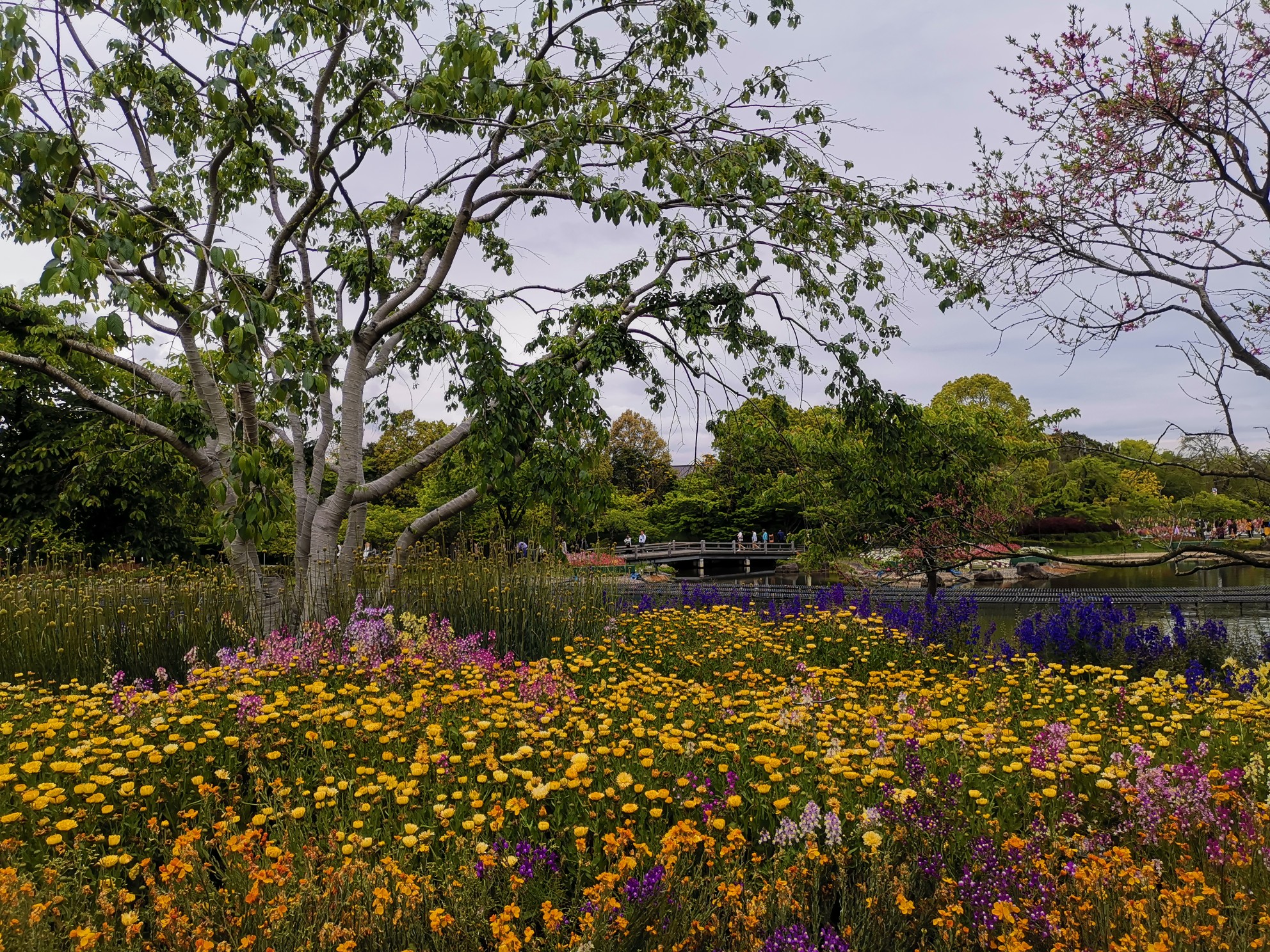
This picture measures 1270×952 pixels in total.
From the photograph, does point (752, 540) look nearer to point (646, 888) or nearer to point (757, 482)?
point (757, 482)

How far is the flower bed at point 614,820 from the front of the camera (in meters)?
2.07

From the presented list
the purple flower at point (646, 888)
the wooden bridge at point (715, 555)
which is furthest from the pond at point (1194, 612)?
the wooden bridge at point (715, 555)

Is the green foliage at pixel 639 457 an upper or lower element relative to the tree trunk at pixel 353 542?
upper

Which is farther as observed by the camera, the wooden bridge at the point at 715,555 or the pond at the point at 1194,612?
the wooden bridge at the point at 715,555

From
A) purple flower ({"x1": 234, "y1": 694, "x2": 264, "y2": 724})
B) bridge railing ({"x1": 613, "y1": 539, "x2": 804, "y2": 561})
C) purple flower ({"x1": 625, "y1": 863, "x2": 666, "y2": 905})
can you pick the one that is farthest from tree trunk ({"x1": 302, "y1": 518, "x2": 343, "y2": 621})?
bridge railing ({"x1": 613, "y1": 539, "x2": 804, "y2": 561})

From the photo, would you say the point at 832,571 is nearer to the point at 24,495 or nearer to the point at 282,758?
the point at 282,758

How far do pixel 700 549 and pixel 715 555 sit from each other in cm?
93

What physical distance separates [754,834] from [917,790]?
0.60 meters

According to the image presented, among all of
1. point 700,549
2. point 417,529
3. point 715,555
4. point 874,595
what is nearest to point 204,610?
point 417,529

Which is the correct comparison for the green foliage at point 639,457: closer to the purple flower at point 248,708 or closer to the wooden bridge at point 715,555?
the wooden bridge at point 715,555

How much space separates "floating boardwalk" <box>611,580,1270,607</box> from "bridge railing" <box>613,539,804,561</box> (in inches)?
786

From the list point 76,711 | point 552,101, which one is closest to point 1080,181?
point 552,101

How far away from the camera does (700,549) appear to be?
40.6m

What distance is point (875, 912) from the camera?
2197mm
